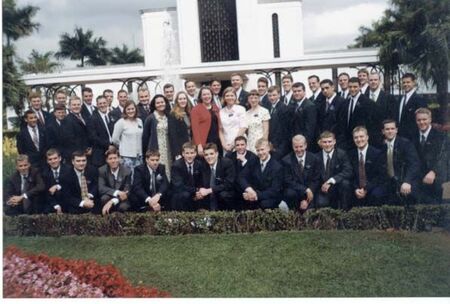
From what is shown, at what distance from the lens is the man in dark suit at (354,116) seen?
645 cm

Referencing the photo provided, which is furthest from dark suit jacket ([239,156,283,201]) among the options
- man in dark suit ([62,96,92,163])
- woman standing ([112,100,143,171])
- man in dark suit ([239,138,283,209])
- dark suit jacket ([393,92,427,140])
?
man in dark suit ([62,96,92,163])

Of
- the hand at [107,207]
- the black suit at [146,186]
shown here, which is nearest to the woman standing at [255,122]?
the black suit at [146,186]

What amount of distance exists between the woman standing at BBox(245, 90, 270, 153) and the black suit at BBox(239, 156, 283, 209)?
0.25 metres

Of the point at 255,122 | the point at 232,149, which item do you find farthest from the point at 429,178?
the point at 232,149

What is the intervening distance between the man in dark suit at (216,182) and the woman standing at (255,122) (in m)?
0.38

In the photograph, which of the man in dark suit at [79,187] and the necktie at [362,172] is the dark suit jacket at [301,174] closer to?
the necktie at [362,172]

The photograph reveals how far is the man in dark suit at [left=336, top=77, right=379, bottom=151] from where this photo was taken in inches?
254

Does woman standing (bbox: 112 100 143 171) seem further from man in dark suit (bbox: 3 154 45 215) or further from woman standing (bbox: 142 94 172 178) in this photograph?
man in dark suit (bbox: 3 154 45 215)

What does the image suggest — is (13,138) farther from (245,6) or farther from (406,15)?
(406,15)

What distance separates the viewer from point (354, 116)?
652 cm

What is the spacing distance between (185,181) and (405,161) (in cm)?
248

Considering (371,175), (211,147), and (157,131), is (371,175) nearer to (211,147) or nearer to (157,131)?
(211,147)
